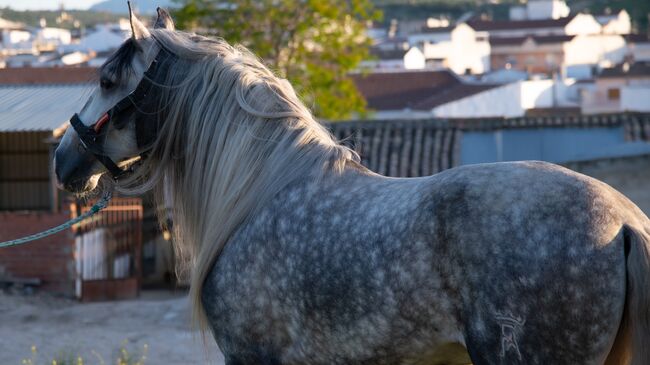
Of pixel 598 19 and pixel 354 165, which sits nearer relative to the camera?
pixel 354 165

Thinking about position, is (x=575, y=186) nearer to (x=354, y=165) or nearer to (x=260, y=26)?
(x=354, y=165)

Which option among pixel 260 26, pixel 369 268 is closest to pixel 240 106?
pixel 369 268

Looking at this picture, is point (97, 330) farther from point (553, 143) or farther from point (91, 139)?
point (553, 143)

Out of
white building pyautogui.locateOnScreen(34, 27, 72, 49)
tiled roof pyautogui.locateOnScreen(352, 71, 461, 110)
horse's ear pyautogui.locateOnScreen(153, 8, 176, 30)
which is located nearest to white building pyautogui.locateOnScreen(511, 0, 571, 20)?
white building pyautogui.locateOnScreen(34, 27, 72, 49)

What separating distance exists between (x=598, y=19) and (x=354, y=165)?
306 ft

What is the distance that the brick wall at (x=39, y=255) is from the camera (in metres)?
15.3

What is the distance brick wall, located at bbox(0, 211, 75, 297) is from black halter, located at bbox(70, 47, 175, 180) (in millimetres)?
11155

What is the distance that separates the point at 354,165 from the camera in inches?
156

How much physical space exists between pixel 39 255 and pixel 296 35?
15.5m

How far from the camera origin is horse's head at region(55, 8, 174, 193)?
14.0 feet

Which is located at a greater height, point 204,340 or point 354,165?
point 354,165

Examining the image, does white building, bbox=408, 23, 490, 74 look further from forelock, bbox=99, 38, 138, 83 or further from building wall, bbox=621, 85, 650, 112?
forelock, bbox=99, 38, 138, 83

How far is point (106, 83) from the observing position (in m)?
4.32

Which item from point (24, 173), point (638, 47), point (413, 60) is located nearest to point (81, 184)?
point (24, 173)
